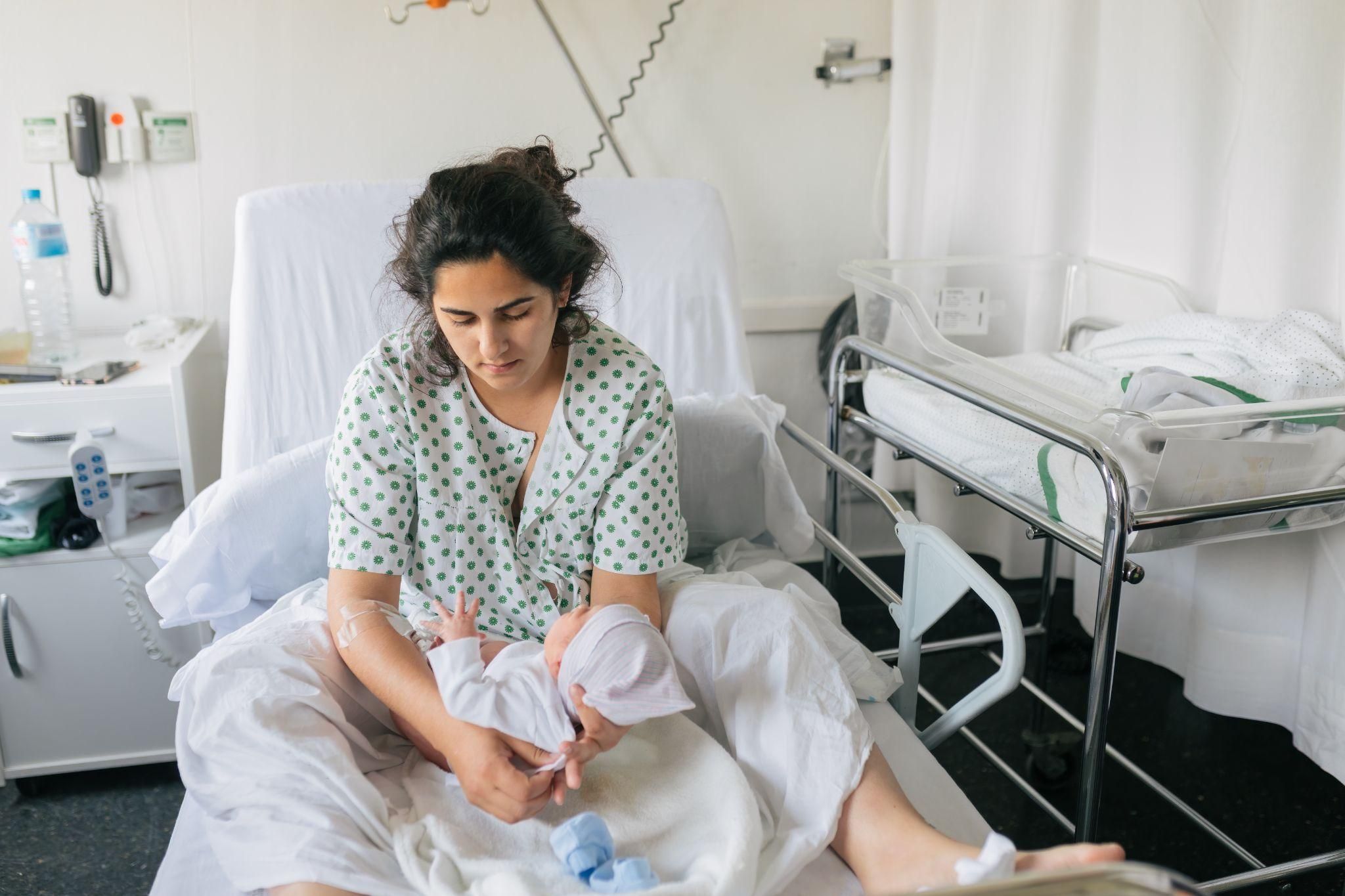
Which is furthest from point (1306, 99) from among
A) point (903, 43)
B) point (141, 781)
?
point (141, 781)

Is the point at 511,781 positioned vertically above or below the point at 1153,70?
below

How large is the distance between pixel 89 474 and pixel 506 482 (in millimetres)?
831

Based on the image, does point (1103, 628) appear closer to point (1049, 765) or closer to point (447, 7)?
point (1049, 765)

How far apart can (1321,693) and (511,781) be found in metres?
1.32

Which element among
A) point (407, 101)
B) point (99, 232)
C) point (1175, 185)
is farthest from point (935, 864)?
point (99, 232)

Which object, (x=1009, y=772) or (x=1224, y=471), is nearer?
(x=1224, y=471)

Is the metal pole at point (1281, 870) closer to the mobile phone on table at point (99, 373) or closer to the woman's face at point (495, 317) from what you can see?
the woman's face at point (495, 317)

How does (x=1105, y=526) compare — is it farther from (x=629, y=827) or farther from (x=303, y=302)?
(x=303, y=302)

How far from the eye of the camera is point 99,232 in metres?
2.13

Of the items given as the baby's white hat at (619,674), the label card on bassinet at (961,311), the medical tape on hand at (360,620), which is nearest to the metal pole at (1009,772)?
the label card on bassinet at (961,311)

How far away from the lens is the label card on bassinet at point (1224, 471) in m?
1.39

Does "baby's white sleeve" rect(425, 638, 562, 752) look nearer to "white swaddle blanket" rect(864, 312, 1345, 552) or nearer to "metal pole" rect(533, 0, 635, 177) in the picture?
"white swaddle blanket" rect(864, 312, 1345, 552)

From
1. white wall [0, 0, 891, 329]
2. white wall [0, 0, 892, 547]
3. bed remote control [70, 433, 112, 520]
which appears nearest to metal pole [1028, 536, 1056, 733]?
white wall [0, 0, 892, 547]

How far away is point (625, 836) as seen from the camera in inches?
43.8
